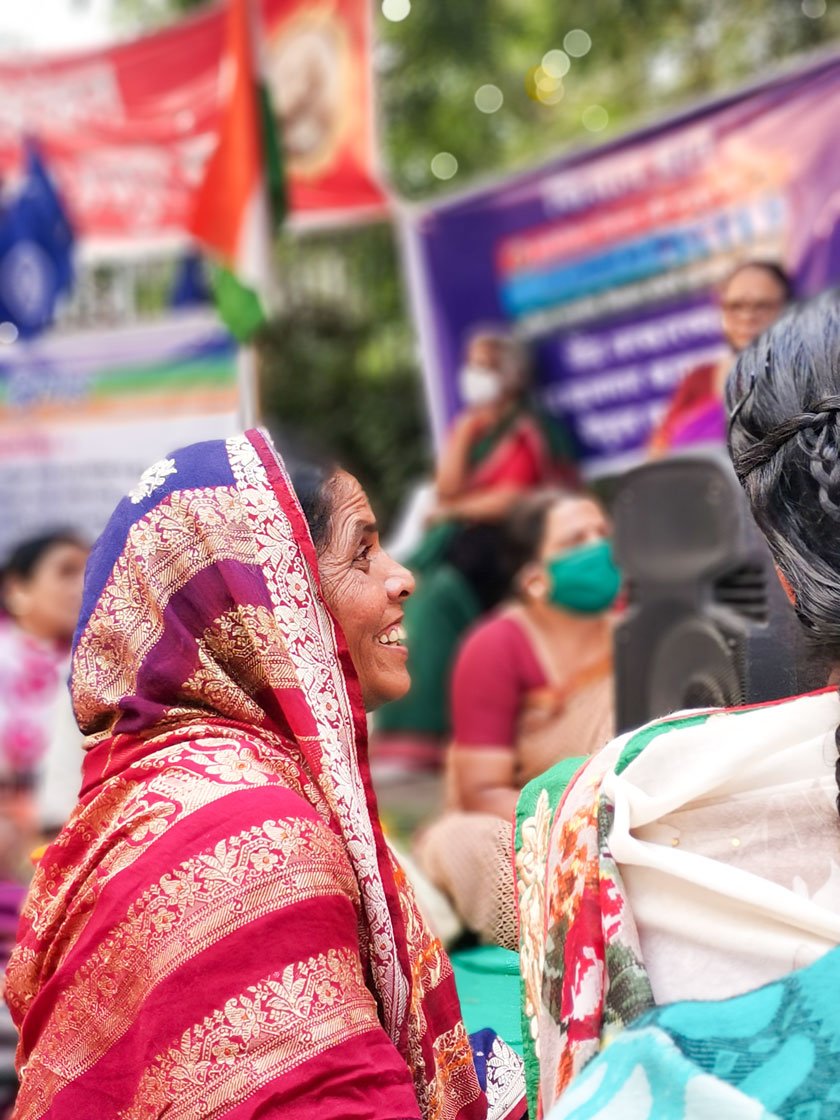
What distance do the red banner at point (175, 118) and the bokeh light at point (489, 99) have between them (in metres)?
2.95

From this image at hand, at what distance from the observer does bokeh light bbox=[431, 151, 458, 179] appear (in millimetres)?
8773

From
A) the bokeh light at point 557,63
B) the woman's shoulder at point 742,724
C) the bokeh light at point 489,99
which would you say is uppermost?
the bokeh light at point 557,63

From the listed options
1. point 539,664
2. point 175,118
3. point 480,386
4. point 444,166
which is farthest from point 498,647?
point 444,166

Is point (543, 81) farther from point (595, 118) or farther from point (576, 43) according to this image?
point (595, 118)

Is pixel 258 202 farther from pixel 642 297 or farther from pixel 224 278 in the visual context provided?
pixel 642 297

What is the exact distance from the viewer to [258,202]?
4535mm

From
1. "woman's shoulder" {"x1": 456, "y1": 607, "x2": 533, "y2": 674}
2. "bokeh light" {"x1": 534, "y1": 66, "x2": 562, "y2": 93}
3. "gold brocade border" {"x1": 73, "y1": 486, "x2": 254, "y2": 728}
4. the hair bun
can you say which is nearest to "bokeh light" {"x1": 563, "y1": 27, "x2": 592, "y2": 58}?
"bokeh light" {"x1": 534, "y1": 66, "x2": 562, "y2": 93}

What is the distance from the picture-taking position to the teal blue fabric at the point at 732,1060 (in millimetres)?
1116

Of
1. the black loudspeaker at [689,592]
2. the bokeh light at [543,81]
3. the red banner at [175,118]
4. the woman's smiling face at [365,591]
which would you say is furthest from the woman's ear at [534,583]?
the bokeh light at [543,81]

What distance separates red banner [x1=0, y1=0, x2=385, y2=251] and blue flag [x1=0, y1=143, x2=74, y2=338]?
0.64 m

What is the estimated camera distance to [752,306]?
3.66m

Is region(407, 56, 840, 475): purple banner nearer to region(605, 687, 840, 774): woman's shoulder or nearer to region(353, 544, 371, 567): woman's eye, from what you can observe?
region(353, 544, 371, 567): woman's eye

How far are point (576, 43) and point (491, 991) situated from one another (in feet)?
22.2

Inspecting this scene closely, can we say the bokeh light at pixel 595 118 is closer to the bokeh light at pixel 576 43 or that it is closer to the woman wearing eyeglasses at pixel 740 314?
the bokeh light at pixel 576 43
